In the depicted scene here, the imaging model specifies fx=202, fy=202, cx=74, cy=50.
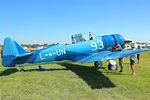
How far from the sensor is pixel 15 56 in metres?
11.1

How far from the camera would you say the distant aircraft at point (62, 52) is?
11.1 meters

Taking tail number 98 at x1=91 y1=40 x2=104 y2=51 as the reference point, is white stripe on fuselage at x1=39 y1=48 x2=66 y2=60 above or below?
below

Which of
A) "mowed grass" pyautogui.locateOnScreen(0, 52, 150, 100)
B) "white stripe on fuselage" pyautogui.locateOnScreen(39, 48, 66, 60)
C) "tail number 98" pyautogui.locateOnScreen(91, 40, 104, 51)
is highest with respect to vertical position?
"tail number 98" pyautogui.locateOnScreen(91, 40, 104, 51)

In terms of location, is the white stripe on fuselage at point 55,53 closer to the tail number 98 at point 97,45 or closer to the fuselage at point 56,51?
the fuselage at point 56,51

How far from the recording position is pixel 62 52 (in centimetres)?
1188

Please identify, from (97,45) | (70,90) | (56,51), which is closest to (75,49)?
(56,51)

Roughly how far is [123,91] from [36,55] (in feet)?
20.0

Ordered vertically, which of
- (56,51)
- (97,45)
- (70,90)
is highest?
(97,45)

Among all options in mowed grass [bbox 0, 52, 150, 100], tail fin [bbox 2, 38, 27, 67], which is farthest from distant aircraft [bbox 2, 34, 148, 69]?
mowed grass [bbox 0, 52, 150, 100]

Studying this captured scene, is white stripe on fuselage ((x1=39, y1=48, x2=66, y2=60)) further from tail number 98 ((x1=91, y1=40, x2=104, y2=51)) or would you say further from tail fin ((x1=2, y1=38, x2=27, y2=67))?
tail number 98 ((x1=91, y1=40, x2=104, y2=51))

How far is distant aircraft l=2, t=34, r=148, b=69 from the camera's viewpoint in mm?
11070

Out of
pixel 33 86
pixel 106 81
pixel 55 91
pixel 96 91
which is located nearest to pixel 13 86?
pixel 33 86

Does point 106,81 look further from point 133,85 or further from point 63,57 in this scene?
point 63,57

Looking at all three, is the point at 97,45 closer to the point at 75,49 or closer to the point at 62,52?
the point at 75,49
